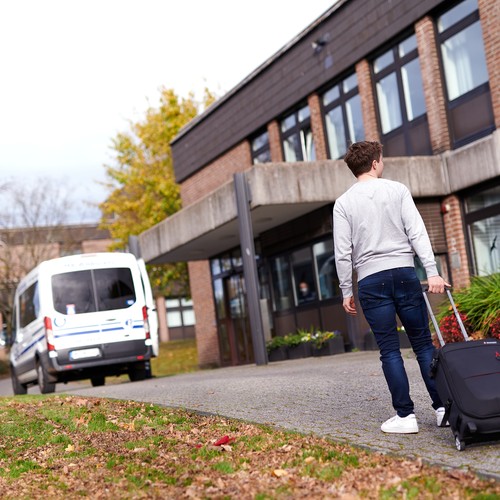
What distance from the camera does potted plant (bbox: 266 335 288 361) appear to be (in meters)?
21.8

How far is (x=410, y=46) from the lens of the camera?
19.8 metres

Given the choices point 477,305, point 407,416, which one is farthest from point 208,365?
point 407,416

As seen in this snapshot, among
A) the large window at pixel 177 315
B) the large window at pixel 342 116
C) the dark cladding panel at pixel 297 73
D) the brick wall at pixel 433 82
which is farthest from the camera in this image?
the large window at pixel 177 315

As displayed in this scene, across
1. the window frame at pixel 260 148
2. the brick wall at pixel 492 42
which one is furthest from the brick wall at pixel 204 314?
the brick wall at pixel 492 42

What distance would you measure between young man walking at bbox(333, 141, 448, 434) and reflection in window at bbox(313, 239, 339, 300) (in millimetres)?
14363

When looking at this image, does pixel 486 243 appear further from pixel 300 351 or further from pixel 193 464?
pixel 193 464

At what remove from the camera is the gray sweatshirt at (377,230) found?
Result: 6.30 meters

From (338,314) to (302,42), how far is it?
6.71 m

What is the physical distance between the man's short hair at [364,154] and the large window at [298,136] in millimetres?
17011

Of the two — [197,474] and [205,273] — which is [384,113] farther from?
[197,474]

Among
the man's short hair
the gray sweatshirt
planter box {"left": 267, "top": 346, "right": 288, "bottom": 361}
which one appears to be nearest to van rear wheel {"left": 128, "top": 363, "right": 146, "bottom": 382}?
planter box {"left": 267, "top": 346, "right": 288, "bottom": 361}

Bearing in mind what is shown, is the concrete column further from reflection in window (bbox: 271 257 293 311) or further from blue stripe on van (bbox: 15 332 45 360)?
blue stripe on van (bbox: 15 332 45 360)

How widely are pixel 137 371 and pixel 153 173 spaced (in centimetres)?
2133

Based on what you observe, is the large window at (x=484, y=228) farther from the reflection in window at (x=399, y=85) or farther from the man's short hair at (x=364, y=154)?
the man's short hair at (x=364, y=154)
